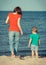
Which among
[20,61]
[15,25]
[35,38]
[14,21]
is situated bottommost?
[20,61]

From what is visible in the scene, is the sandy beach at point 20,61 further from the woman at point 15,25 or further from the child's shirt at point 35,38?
the child's shirt at point 35,38

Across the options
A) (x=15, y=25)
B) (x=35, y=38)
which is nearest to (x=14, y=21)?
(x=15, y=25)

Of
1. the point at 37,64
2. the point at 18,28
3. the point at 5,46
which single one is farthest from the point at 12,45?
the point at 5,46

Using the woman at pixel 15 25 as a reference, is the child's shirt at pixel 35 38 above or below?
below

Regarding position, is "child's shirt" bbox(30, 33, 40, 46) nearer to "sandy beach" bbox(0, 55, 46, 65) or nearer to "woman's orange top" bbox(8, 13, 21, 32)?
"woman's orange top" bbox(8, 13, 21, 32)

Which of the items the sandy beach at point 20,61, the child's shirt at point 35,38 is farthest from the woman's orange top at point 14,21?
the sandy beach at point 20,61

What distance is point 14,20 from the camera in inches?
487

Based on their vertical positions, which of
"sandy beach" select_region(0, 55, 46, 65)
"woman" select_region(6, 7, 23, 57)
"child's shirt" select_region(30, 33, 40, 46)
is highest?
"woman" select_region(6, 7, 23, 57)

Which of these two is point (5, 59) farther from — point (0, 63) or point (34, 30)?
point (34, 30)

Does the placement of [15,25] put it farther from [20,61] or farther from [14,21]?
[20,61]

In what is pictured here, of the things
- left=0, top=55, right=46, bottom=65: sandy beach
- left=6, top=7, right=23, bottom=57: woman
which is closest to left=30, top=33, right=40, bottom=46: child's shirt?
left=6, top=7, right=23, bottom=57: woman

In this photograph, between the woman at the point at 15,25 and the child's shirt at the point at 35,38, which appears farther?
the child's shirt at the point at 35,38

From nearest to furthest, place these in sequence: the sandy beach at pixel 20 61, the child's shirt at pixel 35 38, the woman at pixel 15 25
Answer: the sandy beach at pixel 20 61, the woman at pixel 15 25, the child's shirt at pixel 35 38

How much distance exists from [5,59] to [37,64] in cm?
116
